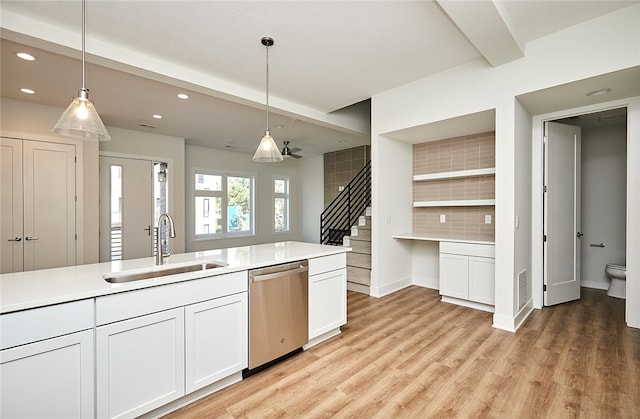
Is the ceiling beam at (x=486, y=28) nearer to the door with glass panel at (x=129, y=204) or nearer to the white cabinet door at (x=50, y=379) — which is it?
the white cabinet door at (x=50, y=379)

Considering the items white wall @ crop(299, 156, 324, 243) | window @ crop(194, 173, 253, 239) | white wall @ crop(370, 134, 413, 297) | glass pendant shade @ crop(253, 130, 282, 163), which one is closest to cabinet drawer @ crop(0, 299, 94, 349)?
glass pendant shade @ crop(253, 130, 282, 163)

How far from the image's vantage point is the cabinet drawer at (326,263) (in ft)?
9.08

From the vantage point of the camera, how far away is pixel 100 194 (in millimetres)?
5180

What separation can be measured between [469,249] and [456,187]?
3.71ft

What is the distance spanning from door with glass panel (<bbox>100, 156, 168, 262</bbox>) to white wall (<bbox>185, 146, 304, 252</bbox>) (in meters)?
0.98

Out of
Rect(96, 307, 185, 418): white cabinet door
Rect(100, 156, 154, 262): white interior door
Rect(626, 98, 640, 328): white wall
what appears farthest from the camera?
Rect(100, 156, 154, 262): white interior door

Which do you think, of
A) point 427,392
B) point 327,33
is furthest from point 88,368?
point 327,33

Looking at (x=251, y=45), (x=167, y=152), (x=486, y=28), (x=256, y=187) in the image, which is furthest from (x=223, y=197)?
(x=486, y=28)

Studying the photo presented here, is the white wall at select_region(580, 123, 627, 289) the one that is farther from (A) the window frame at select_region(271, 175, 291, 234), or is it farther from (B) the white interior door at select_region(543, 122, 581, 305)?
(A) the window frame at select_region(271, 175, 291, 234)

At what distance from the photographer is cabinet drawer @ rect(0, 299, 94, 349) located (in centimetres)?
134

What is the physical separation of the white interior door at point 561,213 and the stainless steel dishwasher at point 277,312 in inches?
130

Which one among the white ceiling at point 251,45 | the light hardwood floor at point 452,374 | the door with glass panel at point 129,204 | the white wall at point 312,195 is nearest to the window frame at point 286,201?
the white wall at point 312,195

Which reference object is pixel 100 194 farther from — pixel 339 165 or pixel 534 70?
pixel 534 70

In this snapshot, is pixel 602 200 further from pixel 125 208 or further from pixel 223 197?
pixel 125 208
